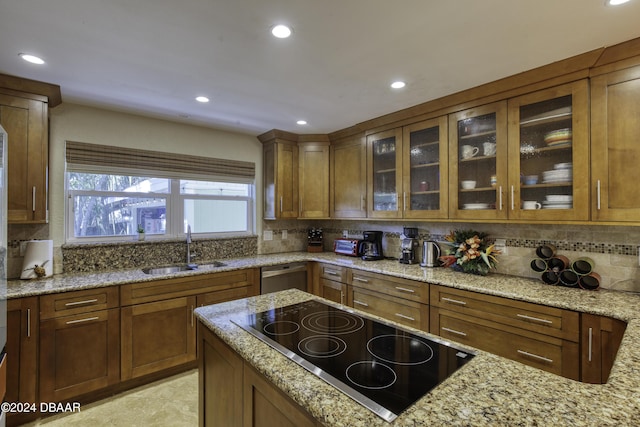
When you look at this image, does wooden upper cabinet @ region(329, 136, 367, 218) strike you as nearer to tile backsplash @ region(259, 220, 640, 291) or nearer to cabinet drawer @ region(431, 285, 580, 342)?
tile backsplash @ region(259, 220, 640, 291)

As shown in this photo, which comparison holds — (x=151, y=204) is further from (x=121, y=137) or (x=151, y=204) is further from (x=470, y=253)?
(x=470, y=253)

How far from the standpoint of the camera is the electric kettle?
2.94m

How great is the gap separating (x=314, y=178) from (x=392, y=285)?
5.55 ft

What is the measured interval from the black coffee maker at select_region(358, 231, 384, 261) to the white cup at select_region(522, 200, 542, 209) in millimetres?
1550

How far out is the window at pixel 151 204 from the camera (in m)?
2.81

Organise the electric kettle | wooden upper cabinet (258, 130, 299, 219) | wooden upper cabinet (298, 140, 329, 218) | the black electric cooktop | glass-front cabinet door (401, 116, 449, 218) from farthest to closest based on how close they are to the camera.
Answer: wooden upper cabinet (298, 140, 329, 218) → wooden upper cabinet (258, 130, 299, 219) → the electric kettle → glass-front cabinet door (401, 116, 449, 218) → the black electric cooktop

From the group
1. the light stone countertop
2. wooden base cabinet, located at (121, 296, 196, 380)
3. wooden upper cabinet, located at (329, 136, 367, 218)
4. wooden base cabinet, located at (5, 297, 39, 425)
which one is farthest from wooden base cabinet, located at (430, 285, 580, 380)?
wooden base cabinet, located at (5, 297, 39, 425)

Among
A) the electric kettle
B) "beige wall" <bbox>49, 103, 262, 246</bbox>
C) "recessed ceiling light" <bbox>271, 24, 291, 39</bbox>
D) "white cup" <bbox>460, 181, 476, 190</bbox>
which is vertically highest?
"recessed ceiling light" <bbox>271, 24, 291, 39</bbox>

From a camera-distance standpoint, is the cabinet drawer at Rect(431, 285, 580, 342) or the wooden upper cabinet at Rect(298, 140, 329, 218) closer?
the cabinet drawer at Rect(431, 285, 580, 342)

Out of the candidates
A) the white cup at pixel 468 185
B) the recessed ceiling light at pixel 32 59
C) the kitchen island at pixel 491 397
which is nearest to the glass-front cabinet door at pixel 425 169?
the white cup at pixel 468 185

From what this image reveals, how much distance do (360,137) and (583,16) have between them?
2.11 meters

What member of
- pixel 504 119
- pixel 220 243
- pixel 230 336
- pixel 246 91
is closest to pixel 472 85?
pixel 504 119

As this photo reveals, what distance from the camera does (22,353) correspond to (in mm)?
2035

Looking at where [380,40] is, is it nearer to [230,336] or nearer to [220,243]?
[230,336]
